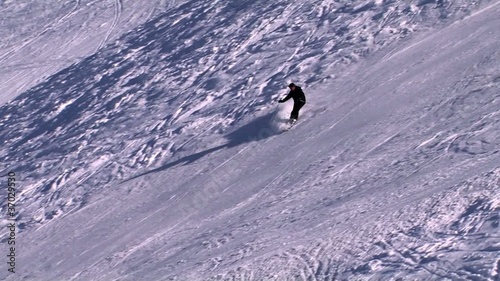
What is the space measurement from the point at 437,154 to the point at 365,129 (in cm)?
241

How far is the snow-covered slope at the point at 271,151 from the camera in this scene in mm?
10930

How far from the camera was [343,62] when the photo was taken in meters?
18.4

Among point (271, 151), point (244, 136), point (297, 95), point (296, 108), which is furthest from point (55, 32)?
point (271, 151)

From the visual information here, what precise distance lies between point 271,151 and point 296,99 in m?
1.14

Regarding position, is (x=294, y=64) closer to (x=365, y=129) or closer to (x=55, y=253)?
(x=365, y=129)

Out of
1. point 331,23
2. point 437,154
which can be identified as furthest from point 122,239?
point 331,23

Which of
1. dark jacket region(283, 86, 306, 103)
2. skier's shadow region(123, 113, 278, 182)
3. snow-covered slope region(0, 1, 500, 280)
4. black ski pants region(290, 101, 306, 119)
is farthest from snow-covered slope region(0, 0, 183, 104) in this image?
dark jacket region(283, 86, 306, 103)

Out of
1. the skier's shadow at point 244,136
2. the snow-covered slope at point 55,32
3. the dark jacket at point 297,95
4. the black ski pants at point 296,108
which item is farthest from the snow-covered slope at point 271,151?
the snow-covered slope at point 55,32

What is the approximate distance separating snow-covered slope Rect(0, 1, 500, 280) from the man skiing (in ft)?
0.94

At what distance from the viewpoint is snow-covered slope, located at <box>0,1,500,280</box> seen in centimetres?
1093

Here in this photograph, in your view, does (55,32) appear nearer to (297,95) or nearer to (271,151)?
(297,95)

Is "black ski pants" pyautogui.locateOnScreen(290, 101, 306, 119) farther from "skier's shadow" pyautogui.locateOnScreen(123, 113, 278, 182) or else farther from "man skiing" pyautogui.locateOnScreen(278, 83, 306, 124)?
"skier's shadow" pyautogui.locateOnScreen(123, 113, 278, 182)

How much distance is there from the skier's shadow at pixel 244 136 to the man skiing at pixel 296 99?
0.62 meters

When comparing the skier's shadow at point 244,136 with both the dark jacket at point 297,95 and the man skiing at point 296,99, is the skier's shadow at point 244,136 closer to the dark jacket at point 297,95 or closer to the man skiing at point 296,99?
the man skiing at point 296,99
